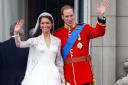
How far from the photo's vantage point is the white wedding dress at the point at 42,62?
6957 millimetres

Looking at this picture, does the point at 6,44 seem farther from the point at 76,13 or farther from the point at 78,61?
the point at 76,13

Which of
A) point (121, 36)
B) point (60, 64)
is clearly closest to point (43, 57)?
point (60, 64)

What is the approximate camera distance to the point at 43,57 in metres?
6.99

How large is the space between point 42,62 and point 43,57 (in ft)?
0.23

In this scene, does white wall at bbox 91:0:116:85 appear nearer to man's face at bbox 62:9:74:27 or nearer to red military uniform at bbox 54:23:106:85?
red military uniform at bbox 54:23:106:85

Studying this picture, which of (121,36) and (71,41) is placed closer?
(71,41)

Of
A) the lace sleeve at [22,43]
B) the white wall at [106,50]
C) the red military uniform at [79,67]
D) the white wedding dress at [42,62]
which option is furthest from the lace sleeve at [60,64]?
the white wall at [106,50]

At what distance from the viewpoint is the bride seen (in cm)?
696

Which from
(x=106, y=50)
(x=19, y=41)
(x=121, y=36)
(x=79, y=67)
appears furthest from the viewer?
(x=121, y=36)

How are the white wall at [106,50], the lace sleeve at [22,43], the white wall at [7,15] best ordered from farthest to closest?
the white wall at [7,15] → the white wall at [106,50] → the lace sleeve at [22,43]

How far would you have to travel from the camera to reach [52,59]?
702 cm

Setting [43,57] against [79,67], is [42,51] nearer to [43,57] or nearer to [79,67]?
[43,57]

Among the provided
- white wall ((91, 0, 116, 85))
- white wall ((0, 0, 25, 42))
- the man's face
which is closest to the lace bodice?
the man's face

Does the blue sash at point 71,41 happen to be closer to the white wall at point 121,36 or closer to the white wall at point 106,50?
the white wall at point 106,50
